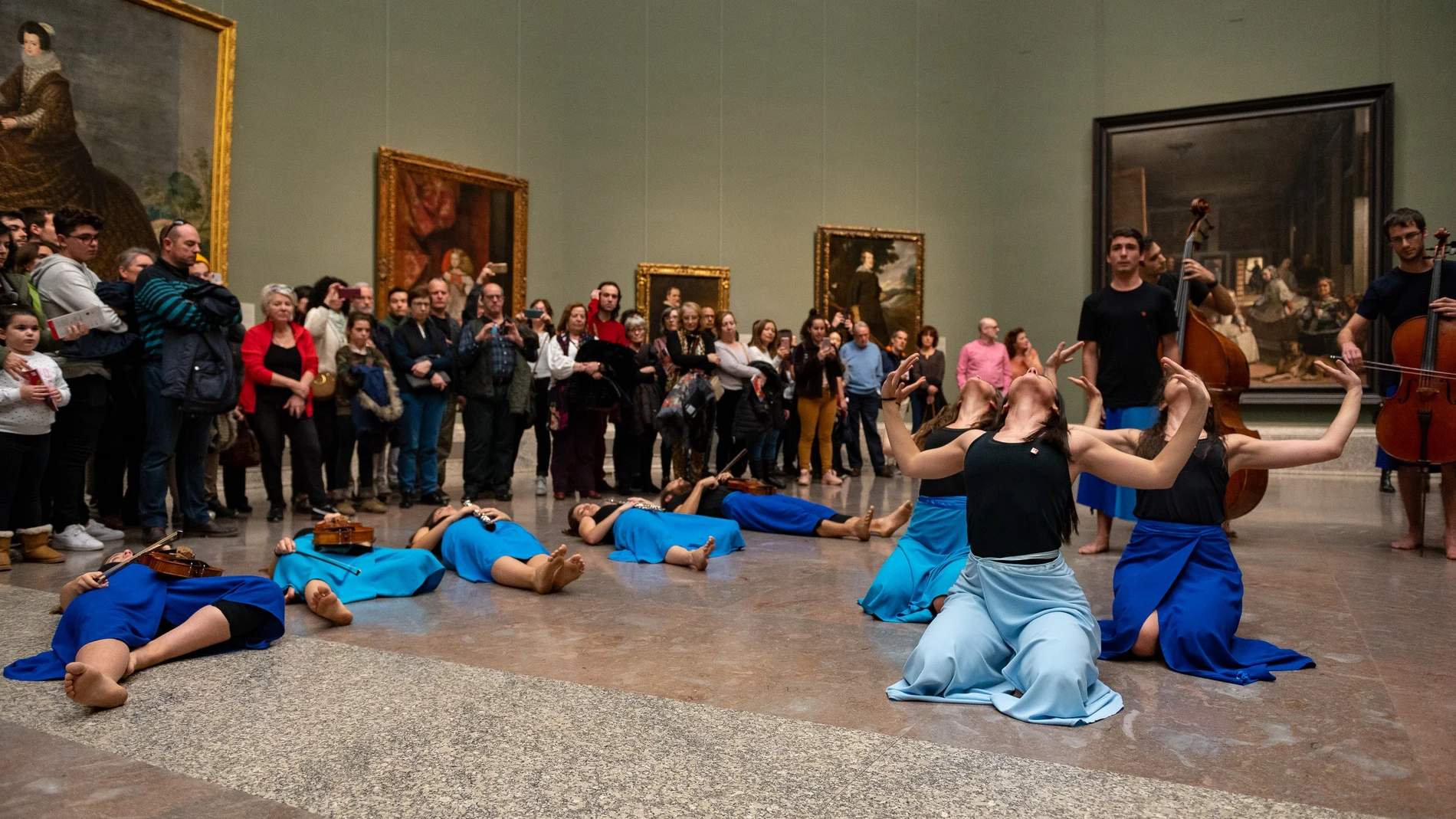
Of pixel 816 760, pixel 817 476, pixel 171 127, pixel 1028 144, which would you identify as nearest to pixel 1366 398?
pixel 1028 144

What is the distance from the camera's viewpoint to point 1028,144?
1443 cm

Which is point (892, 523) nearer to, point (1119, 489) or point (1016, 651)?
point (1119, 489)

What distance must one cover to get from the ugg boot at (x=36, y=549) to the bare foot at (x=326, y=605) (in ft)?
7.26

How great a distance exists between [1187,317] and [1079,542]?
1522 mm

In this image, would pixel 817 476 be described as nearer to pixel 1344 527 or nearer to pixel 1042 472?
pixel 1344 527

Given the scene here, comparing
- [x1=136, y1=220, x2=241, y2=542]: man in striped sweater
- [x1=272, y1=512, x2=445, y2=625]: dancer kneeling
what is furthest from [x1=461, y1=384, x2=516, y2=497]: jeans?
[x1=272, y1=512, x2=445, y2=625]: dancer kneeling

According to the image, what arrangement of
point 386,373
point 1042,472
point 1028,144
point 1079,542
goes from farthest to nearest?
point 1028,144 < point 386,373 < point 1079,542 < point 1042,472

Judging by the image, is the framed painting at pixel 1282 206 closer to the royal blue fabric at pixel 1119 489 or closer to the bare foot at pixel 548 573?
the royal blue fabric at pixel 1119 489


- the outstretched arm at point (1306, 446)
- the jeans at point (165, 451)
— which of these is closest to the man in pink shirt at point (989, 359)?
the outstretched arm at point (1306, 446)

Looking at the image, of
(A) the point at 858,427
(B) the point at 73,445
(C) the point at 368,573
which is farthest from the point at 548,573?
(A) the point at 858,427

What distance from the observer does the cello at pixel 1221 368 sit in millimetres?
5828

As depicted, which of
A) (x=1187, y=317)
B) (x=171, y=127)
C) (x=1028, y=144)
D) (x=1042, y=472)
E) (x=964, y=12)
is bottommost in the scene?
(x=1042, y=472)

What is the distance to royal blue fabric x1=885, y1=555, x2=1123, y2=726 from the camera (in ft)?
9.81

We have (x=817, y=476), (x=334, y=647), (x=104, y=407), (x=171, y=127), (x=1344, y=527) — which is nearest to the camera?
(x=334, y=647)
